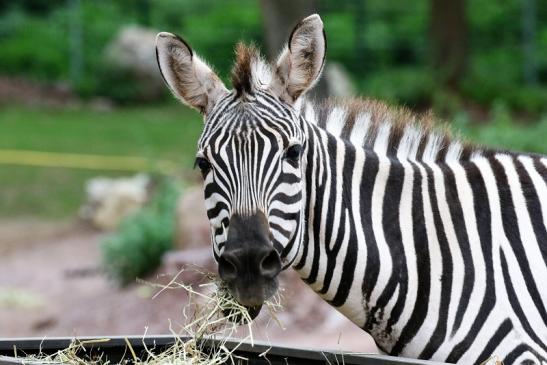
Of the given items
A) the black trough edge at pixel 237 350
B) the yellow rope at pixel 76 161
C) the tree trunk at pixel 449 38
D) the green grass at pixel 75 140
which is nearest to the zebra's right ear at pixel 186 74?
the black trough edge at pixel 237 350

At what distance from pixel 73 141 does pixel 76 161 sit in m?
1.22

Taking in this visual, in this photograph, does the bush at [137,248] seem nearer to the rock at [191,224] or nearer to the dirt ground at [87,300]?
the dirt ground at [87,300]

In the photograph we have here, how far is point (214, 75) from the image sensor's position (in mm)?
4500

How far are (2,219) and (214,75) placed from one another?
11.8 m

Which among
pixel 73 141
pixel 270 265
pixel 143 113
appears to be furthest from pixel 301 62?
pixel 143 113

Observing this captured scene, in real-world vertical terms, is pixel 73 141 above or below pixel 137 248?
below

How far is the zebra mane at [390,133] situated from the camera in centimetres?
469

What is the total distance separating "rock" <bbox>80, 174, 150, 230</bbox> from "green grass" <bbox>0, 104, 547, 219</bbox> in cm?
84

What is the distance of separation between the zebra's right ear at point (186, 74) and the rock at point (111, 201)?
34.1 feet

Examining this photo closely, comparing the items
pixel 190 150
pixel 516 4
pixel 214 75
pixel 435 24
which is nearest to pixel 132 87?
pixel 190 150

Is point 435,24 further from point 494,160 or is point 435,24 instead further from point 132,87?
point 494,160

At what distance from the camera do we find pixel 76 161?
18.2 meters

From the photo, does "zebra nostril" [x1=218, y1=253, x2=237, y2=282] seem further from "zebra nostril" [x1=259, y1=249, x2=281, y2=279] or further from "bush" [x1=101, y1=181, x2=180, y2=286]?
"bush" [x1=101, y1=181, x2=180, y2=286]

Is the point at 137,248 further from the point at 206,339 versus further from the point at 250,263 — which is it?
the point at 250,263
